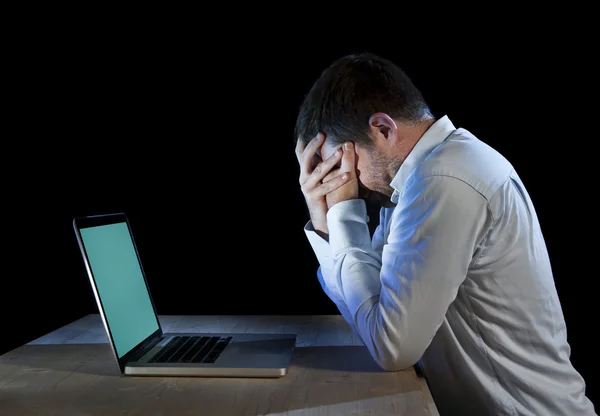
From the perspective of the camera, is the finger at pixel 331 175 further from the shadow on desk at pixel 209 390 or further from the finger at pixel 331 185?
the shadow on desk at pixel 209 390

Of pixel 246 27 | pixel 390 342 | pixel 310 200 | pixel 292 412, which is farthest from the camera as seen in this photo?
pixel 246 27

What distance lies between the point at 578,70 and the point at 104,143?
1897 millimetres

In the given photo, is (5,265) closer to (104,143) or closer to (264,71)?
(104,143)

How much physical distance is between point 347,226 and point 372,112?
0.26 meters

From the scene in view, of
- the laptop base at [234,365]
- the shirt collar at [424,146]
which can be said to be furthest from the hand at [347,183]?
the laptop base at [234,365]

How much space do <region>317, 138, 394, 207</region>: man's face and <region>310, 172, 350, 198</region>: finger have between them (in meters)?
0.04

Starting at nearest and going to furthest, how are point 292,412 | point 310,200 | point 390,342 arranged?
point 292,412, point 390,342, point 310,200

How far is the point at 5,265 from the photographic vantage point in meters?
2.46

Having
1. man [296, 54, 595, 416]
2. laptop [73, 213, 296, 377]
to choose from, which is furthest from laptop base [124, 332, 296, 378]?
man [296, 54, 595, 416]

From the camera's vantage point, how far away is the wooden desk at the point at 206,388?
973 mm

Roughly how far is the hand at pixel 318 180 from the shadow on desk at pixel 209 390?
35cm

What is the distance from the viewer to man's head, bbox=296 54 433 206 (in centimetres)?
137

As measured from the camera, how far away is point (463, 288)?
1270 millimetres

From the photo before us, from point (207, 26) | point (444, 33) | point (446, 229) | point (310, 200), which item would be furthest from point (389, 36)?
point (446, 229)
